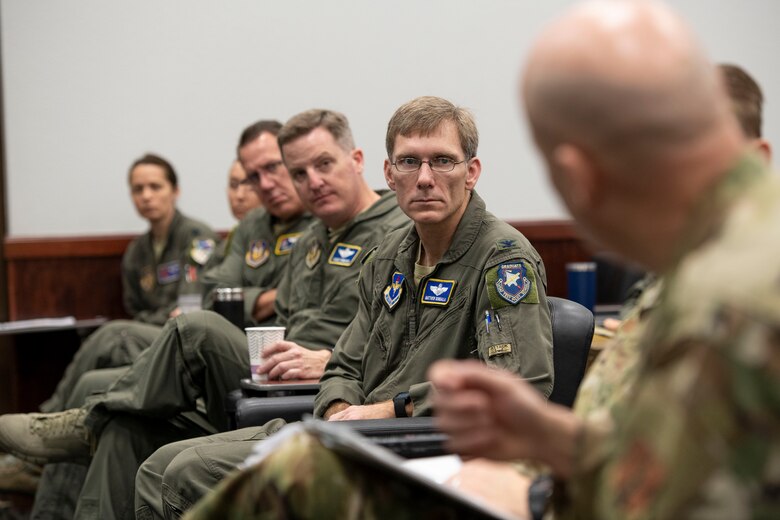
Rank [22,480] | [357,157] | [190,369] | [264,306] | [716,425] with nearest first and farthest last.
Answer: [716,425] → [190,369] → [357,157] → [264,306] → [22,480]

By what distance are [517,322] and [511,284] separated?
8cm

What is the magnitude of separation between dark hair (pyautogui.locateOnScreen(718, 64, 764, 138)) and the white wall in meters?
3.19

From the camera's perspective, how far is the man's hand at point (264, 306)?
350 centimetres

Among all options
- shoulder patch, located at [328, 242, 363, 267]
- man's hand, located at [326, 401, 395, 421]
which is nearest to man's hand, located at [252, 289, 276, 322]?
shoulder patch, located at [328, 242, 363, 267]

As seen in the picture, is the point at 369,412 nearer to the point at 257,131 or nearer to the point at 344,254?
the point at 344,254

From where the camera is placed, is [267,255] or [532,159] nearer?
[267,255]

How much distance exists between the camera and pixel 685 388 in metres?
0.79

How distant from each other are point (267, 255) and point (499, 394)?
9.26 feet

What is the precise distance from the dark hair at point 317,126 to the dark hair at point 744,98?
155 centimetres

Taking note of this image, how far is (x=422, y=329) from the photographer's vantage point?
85.7 inches

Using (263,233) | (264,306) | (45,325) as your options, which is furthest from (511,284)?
(45,325)

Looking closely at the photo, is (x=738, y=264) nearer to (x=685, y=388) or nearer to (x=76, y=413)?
(x=685, y=388)

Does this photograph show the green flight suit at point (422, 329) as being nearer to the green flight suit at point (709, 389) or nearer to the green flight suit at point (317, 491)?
the green flight suit at point (317, 491)

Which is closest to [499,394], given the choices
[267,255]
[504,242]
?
[504,242]
